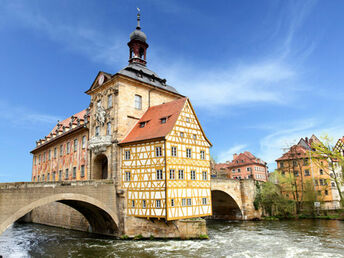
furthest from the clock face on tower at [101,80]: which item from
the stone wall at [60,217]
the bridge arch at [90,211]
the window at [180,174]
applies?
the stone wall at [60,217]

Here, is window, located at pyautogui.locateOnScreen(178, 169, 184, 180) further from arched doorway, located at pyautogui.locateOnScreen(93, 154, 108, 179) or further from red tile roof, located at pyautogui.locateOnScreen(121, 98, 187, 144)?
arched doorway, located at pyautogui.locateOnScreen(93, 154, 108, 179)

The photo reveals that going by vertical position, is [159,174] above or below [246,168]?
below

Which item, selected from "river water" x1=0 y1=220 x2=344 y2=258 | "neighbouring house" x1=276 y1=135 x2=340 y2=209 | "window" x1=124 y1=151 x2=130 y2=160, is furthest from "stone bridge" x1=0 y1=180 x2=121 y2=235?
"neighbouring house" x1=276 y1=135 x2=340 y2=209

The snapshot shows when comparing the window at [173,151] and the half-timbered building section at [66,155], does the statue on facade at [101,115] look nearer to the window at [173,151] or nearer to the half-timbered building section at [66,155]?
the half-timbered building section at [66,155]

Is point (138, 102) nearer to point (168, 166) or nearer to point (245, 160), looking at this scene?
point (168, 166)

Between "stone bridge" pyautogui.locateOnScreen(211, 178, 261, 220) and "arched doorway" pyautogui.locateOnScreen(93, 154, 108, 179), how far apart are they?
12.3 meters

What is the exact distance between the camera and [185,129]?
878 inches

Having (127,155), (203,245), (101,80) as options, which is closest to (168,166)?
(127,155)

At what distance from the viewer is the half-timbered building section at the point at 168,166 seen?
20219 millimetres

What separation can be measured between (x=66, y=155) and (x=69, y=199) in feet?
48.7

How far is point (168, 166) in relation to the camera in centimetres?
2027

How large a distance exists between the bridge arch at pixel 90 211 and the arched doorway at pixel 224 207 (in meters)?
13.2

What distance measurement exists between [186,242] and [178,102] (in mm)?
10607

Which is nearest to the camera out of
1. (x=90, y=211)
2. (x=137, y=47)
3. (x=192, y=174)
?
(x=192, y=174)
